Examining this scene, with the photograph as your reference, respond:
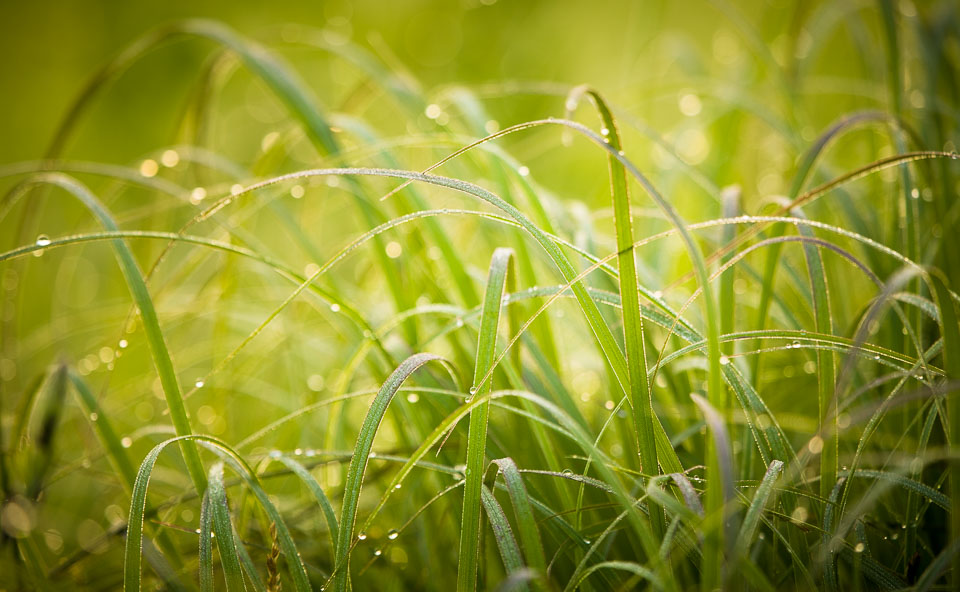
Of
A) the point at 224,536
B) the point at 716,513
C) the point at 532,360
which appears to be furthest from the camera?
the point at 532,360

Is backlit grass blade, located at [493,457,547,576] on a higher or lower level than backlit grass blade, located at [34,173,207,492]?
lower

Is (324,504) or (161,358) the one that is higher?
(161,358)

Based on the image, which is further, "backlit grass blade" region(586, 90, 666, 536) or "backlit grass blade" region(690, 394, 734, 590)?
"backlit grass blade" region(586, 90, 666, 536)

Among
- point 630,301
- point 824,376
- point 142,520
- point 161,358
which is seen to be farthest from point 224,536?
point 824,376

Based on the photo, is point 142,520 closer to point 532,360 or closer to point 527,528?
point 527,528

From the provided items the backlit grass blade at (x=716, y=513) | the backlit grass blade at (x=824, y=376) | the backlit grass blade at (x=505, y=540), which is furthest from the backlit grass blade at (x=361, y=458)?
the backlit grass blade at (x=824, y=376)

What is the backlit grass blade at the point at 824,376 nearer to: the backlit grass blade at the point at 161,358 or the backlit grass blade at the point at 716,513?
the backlit grass blade at the point at 716,513

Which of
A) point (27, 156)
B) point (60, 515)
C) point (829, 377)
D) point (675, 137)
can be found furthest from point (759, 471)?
point (27, 156)

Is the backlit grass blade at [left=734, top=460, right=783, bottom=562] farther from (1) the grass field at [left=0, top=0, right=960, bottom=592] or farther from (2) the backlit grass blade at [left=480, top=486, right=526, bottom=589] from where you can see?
(2) the backlit grass blade at [left=480, top=486, right=526, bottom=589]

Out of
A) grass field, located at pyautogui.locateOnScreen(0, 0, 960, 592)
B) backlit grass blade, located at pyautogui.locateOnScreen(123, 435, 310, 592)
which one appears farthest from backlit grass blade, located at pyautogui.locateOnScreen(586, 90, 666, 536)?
backlit grass blade, located at pyautogui.locateOnScreen(123, 435, 310, 592)
